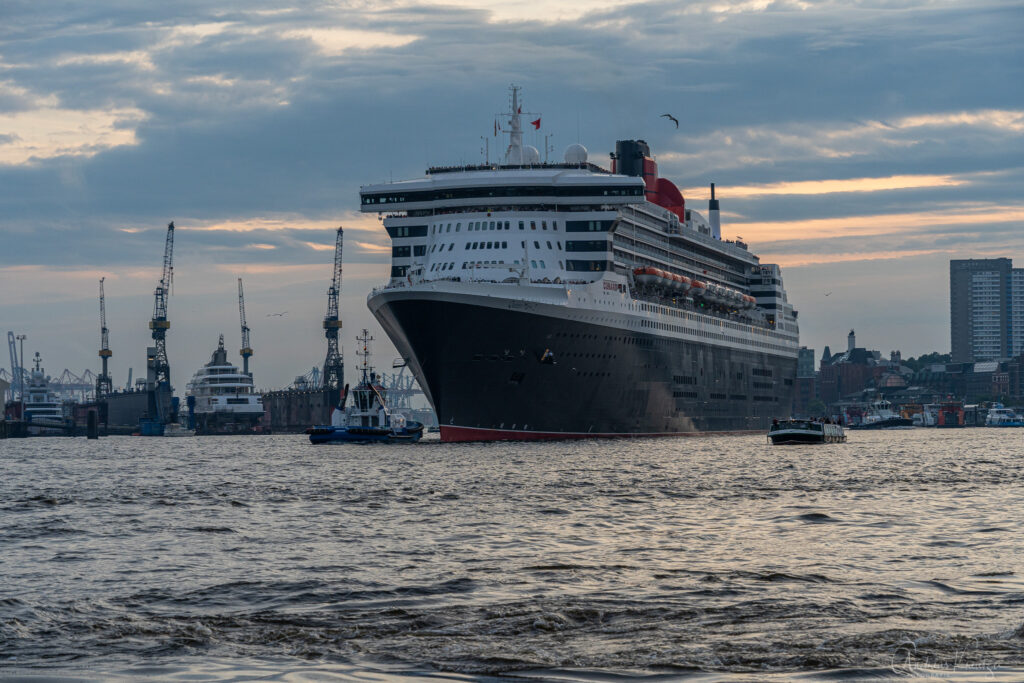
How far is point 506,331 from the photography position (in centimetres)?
7700

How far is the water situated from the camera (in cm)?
1569

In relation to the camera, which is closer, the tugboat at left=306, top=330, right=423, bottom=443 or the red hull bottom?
the red hull bottom

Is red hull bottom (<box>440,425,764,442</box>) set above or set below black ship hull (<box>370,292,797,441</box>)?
below

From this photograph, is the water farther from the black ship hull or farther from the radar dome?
the radar dome

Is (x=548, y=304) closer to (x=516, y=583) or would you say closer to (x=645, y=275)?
(x=645, y=275)

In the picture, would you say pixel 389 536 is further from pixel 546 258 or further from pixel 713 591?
pixel 546 258

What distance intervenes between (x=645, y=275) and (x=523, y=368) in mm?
21313

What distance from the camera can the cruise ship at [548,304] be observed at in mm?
77562

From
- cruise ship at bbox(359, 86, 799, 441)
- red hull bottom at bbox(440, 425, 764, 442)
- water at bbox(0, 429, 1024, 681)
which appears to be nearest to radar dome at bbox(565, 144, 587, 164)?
cruise ship at bbox(359, 86, 799, 441)

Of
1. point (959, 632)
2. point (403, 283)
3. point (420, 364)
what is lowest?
point (959, 632)

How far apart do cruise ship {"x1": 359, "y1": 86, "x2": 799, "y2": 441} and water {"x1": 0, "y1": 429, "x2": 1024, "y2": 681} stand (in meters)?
32.5

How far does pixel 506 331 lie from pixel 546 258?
497 inches

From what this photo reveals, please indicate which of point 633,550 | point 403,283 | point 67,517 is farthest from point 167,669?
point 403,283

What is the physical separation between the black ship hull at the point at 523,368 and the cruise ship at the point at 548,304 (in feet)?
0.29
